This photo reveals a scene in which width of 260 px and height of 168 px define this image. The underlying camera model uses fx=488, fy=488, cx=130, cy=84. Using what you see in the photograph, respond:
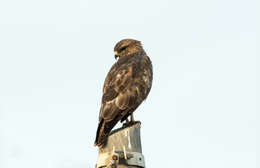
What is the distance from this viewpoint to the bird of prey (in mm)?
7543

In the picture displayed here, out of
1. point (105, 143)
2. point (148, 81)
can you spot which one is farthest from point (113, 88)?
point (105, 143)

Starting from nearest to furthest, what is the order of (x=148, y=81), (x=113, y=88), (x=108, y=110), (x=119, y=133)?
(x=119, y=133) < (x=108, y=110) < (x=113, y=88) < (x=148, y=81)

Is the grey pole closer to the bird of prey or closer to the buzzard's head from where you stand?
the bird of prey

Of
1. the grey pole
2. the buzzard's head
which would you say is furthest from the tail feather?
the buzzard's head

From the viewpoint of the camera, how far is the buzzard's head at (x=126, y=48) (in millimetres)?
10469

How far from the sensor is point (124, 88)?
331 inches

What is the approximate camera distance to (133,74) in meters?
8.84

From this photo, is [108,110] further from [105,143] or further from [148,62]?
[148,62]

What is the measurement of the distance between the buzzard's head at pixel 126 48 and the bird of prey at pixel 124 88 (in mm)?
137

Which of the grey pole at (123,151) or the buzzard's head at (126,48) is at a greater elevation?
the buzzard's head at (126,48)

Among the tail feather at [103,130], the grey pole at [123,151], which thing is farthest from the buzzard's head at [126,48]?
the grey pole at [123,151]

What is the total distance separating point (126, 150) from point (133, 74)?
129 inches

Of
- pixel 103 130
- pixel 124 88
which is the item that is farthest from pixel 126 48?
pixel 103 130

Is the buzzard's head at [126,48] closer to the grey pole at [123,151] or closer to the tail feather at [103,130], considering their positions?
the tail feather at [103,130]
